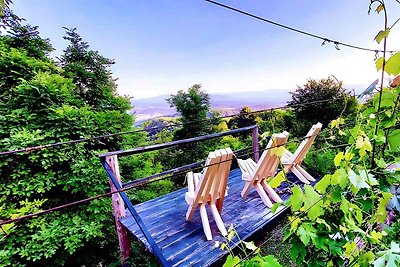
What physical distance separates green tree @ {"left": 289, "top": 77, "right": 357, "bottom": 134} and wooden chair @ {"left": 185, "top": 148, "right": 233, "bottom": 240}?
5.47m

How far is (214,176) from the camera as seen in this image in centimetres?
245

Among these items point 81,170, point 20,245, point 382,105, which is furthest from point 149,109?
point 382,105

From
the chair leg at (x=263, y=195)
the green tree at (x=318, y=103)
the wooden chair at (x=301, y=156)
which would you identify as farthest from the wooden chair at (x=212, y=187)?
the green tree at (x=318, y=103)

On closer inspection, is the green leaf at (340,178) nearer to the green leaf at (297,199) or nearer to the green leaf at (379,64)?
the green leaf at (297,199)

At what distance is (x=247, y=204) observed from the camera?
3232 millimetres

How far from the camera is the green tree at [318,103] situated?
714 centimetres

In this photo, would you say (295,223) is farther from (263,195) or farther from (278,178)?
(263,195)

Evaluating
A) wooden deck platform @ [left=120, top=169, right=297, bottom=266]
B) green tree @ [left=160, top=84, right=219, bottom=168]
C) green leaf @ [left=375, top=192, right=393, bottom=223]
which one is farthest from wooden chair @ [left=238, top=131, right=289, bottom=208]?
green tree @ [left=160, top=84, right=219, bottom=168]

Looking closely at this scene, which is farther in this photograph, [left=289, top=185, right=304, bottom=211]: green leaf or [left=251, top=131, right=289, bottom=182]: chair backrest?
[left=251, top=131, right=289, bottom=182]: chair backrest

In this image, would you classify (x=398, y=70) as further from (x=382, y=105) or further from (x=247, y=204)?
(x=247, y=204)

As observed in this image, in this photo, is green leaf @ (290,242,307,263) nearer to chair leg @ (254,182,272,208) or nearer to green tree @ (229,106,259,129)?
chair leg @ (254,182,272,208)

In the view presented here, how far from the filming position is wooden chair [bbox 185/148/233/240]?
2344 mm

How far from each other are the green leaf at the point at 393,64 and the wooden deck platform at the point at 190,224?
1.37 m

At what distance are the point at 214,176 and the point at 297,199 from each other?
162 centimetres
